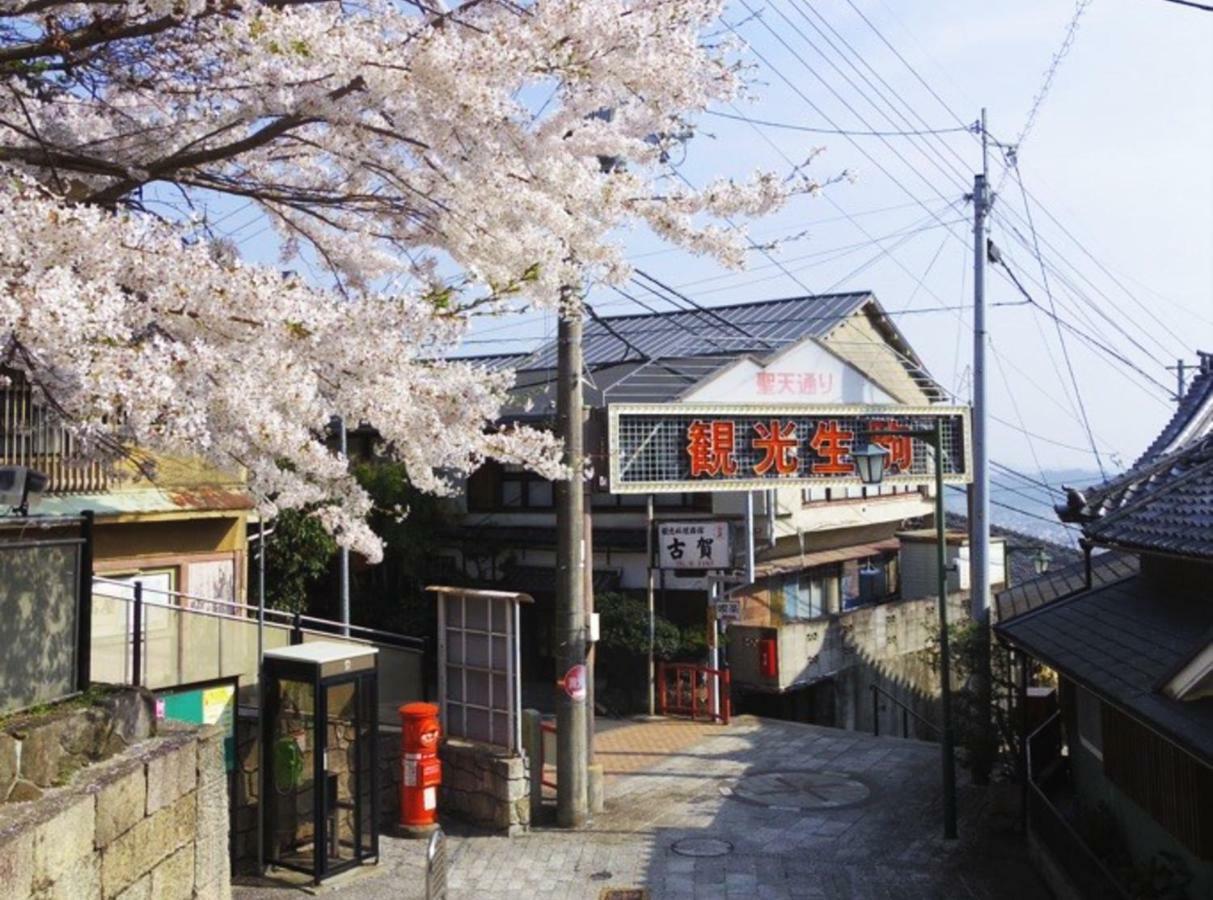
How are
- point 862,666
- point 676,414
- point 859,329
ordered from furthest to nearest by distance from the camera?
1. point 859,329
2. point 862,666
3. point 676,414

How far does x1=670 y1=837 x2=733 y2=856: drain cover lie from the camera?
583 inches

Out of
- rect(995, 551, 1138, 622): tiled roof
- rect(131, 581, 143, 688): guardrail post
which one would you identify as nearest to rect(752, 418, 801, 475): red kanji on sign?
rect(995, 551, 1138, 622): tiled roof

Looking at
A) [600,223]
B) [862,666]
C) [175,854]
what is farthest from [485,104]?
[862,666]

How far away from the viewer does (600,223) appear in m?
9.67

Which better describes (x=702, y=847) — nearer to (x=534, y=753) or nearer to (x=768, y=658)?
(x=534, y=753)

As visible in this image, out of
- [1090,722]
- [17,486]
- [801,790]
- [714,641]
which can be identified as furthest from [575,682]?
[17,486]

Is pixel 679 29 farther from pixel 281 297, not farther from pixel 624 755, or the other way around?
pixel 624 755

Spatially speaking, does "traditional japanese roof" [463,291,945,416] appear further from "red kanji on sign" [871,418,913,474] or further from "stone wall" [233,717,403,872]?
"stone wall" [233,717,403,872]

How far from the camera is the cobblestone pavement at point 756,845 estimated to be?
528 inches

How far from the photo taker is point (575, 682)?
15.8 meters

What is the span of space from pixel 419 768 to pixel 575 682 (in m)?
2.42

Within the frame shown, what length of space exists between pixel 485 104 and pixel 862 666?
2133 centimetres

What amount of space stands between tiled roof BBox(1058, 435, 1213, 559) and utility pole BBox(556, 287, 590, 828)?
649 centimetres

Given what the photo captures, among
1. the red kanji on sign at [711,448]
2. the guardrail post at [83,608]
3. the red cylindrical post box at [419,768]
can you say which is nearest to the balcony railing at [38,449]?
the guardrail post at [83,608]
